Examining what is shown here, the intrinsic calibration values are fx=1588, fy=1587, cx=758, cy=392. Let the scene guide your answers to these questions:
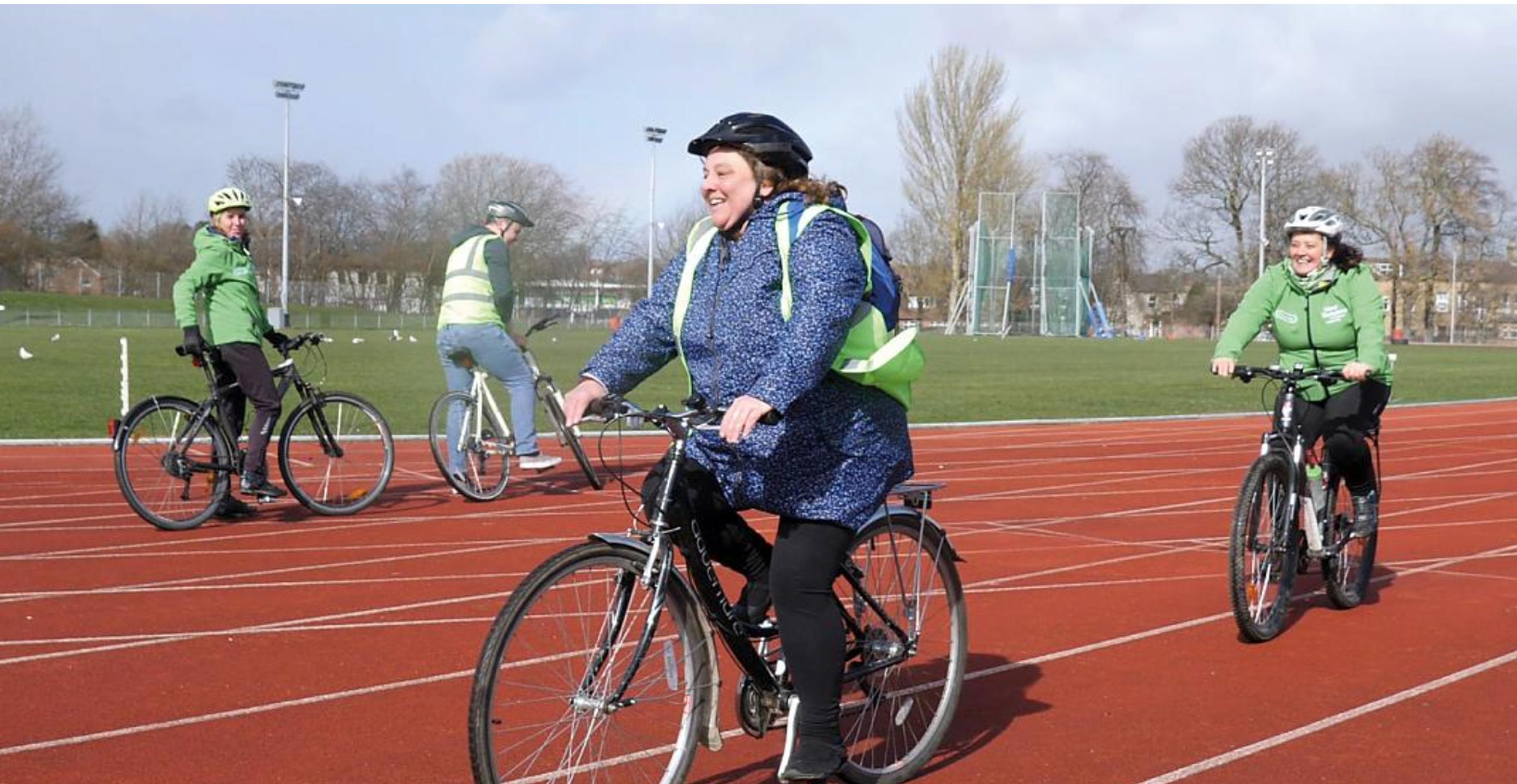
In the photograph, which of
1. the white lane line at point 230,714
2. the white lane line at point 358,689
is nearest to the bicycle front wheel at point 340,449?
the white lane line at point 358,689

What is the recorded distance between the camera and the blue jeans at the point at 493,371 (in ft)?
33.6

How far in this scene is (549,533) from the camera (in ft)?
29.1

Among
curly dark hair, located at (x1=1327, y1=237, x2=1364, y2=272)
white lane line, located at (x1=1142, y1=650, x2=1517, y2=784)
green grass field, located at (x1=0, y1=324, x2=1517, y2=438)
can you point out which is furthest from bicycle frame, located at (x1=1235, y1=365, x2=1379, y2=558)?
green grass field, located at (x1=0, y1=324, x2=1517, y2=438)

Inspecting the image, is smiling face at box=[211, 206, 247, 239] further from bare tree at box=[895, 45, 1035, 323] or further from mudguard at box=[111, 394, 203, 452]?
bare tree at box=[895, 45, 1035, 323]

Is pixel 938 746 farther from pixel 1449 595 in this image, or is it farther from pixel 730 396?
pixel 1449 595

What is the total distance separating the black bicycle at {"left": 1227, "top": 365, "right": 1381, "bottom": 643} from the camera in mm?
6082

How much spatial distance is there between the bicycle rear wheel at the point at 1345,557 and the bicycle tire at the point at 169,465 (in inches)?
233

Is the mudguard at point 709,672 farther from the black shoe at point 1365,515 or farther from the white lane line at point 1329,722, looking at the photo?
the black shoe at point 1365,515

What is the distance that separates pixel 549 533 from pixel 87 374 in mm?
19005

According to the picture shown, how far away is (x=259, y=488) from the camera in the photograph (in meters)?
9.15

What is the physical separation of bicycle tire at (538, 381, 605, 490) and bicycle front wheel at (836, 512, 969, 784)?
5.93 metres

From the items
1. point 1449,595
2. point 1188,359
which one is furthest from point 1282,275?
point 1188,359

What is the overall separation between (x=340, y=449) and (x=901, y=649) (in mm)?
5932

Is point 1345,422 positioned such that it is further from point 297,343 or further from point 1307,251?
point 297,343
